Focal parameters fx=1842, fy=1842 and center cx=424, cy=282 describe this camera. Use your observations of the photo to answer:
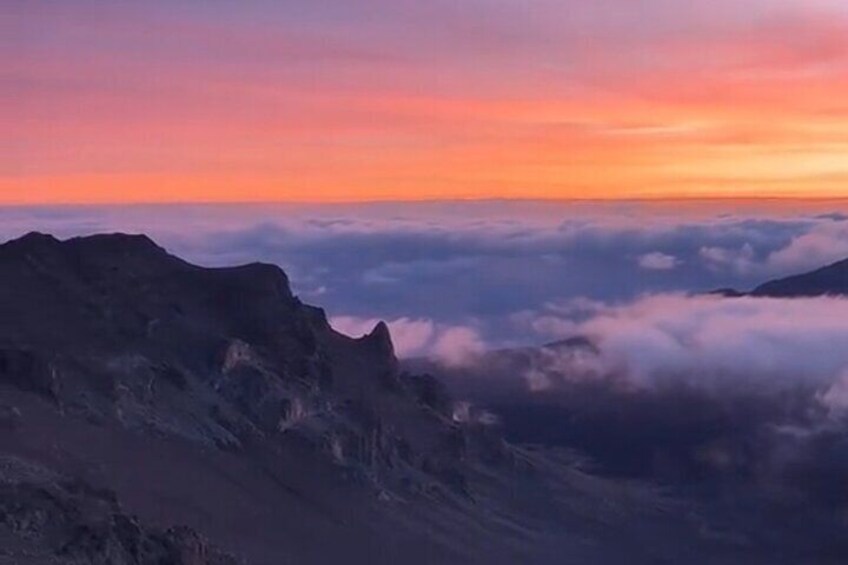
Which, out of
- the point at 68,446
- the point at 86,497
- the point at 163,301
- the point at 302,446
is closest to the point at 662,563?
the point at 302,446

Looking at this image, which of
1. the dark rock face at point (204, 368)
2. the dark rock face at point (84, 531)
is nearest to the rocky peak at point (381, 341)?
the dark rock face at point (204, 368)

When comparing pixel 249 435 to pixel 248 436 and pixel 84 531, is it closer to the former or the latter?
pixel 248 436

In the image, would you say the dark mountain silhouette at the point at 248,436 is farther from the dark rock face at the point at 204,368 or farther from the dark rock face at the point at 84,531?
the dark rock face at the point at 84,531

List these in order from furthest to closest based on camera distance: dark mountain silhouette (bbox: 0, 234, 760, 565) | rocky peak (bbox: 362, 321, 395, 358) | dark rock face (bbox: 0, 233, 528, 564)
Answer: rocky peak (bbox: 362, 321, 395, 358) < dark rock face (bbox: 0, 233, 528, 564) < dark mountain silhouette (bbox: 0, 234, 760, 565)

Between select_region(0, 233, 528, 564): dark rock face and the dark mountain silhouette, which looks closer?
the dark mountain silhouette

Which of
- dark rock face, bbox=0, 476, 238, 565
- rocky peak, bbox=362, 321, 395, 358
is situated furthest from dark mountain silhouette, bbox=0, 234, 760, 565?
dark rock face, bbox=0, 476, 238, 565

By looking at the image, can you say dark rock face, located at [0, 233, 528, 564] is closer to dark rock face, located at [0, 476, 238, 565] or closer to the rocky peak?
the rocky peak

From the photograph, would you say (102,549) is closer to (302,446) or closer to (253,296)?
(302,446)

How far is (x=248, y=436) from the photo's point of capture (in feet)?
511

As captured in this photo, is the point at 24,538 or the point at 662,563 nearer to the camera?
the point at 24,538

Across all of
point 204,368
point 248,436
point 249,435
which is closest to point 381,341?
point 204,368

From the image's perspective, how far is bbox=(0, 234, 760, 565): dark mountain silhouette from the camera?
5098 inches

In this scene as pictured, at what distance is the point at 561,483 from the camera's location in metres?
198

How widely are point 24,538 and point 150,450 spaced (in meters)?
45.4
